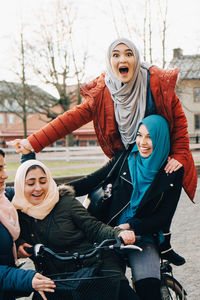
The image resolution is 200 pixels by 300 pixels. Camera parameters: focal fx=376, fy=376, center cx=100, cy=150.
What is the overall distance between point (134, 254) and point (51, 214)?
25.6 inches

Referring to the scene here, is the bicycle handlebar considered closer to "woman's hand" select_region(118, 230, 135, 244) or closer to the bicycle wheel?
"woman's hand" select_region(118, 230, 135, 244)

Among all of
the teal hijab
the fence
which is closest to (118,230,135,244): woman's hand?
the teal hijab

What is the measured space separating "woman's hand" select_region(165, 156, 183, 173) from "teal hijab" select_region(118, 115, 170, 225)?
49 millimetres

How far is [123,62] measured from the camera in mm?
2734

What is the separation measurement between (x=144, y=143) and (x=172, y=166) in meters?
0.25

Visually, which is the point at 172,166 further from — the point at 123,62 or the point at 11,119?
the point at 11,119

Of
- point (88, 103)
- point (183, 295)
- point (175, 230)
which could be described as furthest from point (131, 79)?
point (175, 230)

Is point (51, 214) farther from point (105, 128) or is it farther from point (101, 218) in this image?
point (105, 128)

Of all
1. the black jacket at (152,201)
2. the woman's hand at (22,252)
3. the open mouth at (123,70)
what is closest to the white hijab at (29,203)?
the woman's hand at (22,252)

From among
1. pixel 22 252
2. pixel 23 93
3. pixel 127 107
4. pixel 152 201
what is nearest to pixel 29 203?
pixel 22 252

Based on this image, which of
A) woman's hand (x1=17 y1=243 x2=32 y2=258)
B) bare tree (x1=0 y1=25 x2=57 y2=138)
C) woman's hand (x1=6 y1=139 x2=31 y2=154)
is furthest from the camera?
bare tree (x1=0 y1=25 x2=57 y2=138)

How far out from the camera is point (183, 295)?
3.04 meters

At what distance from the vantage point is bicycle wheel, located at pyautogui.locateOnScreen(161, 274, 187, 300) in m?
2.94

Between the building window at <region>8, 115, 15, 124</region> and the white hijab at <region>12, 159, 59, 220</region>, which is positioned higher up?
the building window at <region>8, 115, 15, 124</region>
